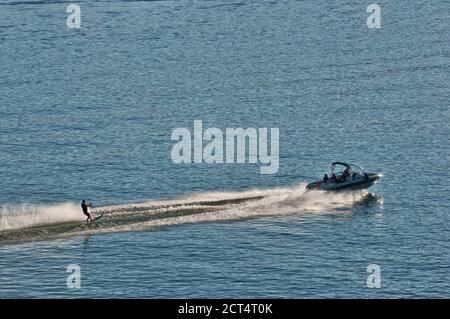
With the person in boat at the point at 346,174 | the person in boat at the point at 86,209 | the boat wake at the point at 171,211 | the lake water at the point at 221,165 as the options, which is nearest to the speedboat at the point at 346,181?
the person in boat at the point at 346,174

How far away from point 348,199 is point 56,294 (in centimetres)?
3574

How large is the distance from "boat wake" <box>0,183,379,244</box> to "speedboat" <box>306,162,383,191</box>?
0.72 m

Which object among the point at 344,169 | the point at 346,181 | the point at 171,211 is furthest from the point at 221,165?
the point at 171,211

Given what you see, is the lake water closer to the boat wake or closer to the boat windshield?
the boat wake

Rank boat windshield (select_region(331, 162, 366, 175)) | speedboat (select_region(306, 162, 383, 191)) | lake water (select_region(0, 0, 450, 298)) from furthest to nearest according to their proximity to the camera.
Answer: boat windshield (select_region(331, 162, 366, 175)), speedboat (select_region(306, 162, 383, 191)), lake water (select_region(0, 0, 450, 298))

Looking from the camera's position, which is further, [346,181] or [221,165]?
[221,165]

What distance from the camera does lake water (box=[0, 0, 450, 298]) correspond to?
101875 mm

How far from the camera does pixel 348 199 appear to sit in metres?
120

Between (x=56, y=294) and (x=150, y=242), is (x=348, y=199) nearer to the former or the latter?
(x=150, y=242)

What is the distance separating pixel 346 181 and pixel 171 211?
18886 mm


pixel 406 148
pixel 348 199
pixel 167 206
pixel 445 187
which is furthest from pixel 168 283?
pixel 406 148

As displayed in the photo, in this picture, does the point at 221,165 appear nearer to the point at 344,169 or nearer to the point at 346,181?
the point at 344,169

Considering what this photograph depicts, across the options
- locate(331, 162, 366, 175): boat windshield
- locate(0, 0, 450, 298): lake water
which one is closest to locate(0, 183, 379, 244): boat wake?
locate(0, 0, 450, 298): lake water

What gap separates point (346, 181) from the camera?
119 meters
